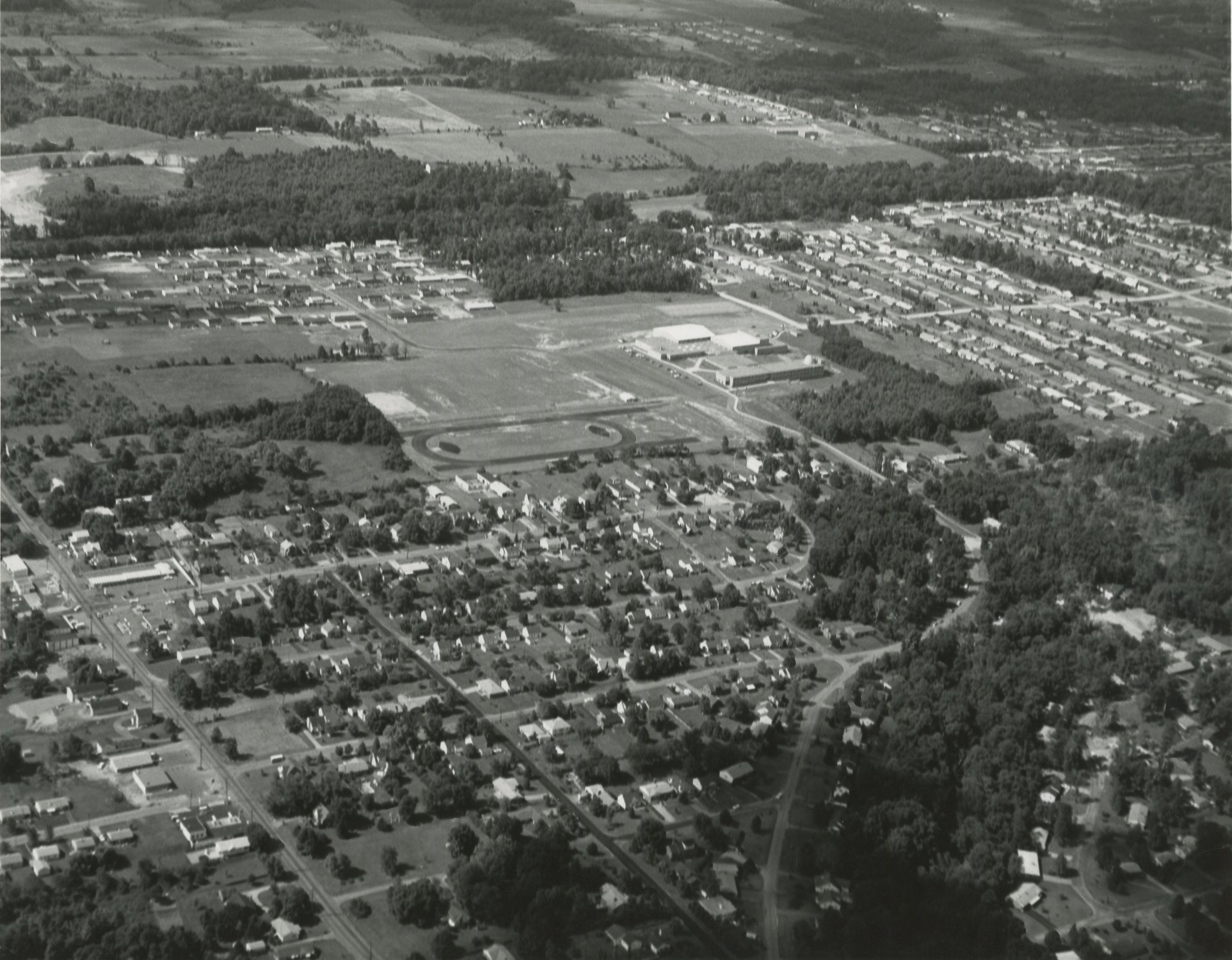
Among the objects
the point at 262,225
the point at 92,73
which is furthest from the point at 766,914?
the point at 92,73

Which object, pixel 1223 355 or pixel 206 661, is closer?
pixel 206 661

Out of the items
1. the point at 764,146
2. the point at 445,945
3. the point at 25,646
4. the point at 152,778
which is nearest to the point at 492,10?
the point at 764,146

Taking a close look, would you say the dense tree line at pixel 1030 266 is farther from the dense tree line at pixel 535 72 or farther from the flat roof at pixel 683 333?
the dense tree line at pixel 535 72

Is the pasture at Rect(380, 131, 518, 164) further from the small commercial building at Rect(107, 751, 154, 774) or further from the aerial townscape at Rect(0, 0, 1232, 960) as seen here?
the small commercial building at Rect(107, 751, 154, 774)

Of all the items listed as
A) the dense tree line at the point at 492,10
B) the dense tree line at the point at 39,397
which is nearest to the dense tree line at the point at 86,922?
the dense tree line at the point at 39,397

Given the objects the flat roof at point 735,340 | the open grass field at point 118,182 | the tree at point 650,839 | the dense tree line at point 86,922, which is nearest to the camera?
the dense tree line at point 86,922

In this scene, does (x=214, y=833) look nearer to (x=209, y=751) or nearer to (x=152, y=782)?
(x=152, y=782)

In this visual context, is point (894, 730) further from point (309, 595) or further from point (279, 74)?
point (279, 74)
